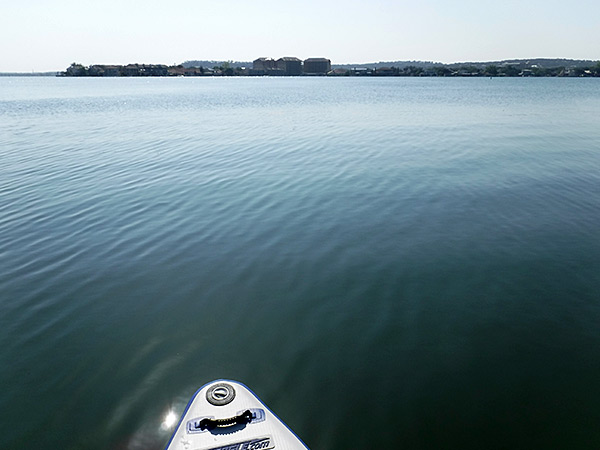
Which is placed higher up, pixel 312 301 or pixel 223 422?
pixel 223 422

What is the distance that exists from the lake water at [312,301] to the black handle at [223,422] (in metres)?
0.89

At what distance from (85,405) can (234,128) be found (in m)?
37.7

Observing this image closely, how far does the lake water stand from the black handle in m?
0.89

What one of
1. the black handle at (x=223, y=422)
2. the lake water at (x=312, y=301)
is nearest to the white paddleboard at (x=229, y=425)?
the black handle at (x=223, y=422)

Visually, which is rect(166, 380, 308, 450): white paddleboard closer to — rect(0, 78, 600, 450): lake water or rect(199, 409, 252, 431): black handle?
rect(199, 409, 252, 431): black handle

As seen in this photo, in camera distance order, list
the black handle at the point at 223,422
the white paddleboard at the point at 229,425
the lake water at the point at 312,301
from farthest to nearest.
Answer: the lake water at the point at 312,301, the black handle at the point at 223,422, the white paddleboard at the point at 229,425

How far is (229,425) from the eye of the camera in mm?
7379

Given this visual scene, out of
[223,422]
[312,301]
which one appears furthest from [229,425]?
[312,301]

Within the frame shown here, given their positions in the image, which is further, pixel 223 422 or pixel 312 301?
Answer: pixel 312 301

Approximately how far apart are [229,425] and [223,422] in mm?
122

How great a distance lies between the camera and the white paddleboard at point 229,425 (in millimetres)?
7008

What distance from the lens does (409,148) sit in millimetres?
32125

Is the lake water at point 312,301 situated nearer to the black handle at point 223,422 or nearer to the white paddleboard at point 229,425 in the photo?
the white paddleboard at point 229,425

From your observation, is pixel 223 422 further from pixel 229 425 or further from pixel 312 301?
pixel 312 301
